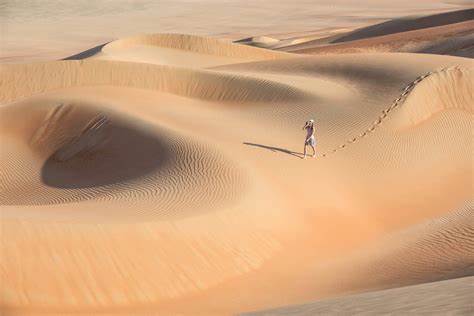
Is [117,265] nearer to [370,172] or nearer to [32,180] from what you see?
[32,180]

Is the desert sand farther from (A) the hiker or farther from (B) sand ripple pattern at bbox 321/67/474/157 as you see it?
(A) the hiker

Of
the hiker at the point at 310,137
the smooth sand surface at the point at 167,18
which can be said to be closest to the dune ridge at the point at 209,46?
the smooth sand surface at the point at 167,18

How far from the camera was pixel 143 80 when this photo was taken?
21.8 meters

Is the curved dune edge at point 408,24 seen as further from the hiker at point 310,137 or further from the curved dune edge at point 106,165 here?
the hiker at point 310,137

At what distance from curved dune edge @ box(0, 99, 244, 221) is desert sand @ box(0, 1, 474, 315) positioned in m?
0.04

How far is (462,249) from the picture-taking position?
10.8 meters

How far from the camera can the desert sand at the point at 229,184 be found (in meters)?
9.78

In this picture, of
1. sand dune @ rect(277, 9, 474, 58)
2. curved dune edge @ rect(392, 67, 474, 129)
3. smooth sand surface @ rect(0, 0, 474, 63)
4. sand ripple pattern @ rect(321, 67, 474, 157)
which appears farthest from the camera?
smooth sand surface @ rect(0, 0, 474, 63)

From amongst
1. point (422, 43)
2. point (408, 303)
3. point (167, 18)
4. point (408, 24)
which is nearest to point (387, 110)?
point (408, 303)

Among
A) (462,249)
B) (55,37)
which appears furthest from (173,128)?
(55,37)

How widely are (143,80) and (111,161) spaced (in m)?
7.04

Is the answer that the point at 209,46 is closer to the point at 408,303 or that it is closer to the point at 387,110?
the point at 387,110

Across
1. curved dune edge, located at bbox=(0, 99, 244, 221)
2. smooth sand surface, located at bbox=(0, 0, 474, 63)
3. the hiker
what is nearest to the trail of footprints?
the hiker

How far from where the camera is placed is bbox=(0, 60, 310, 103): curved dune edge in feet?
65.2
